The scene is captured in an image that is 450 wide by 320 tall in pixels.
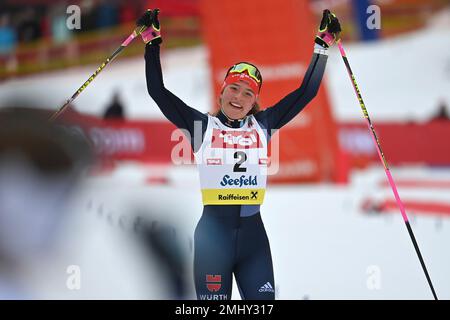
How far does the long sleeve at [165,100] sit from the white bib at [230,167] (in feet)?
0.25

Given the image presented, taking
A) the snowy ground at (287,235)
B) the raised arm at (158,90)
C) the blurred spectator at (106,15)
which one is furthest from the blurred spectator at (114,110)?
the raised arm at (158,90)

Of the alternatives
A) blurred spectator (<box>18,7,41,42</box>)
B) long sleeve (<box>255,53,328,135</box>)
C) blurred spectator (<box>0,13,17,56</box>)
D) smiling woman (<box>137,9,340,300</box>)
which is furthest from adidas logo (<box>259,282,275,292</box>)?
blurred spectator (<box>18,7,41,42</box>)

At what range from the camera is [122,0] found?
13.4 meters

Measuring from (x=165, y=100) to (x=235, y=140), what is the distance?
12.9 inches

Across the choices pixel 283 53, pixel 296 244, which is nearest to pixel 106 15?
pixel 283 53

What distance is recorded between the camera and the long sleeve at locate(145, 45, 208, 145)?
2865mm

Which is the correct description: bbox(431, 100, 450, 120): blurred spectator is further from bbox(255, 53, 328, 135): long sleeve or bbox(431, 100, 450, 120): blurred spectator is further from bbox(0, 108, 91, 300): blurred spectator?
bbox(255, 53, 328, 135): long sleeve

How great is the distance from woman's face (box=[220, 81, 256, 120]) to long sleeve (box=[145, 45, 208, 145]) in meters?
0.10

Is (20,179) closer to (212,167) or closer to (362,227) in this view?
(212,167)

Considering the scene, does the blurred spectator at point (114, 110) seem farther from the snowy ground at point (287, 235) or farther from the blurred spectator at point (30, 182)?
the blurred spectator at point (30, 182)

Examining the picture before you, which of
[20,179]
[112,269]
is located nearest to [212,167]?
[112,269]

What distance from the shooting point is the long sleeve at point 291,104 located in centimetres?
296

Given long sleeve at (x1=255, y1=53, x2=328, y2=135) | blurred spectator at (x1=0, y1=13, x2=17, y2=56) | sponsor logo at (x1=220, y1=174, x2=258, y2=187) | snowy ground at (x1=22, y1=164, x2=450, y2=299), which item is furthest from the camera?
blurred spectator at (x1=0, y1=13, x2=17, y2=56)

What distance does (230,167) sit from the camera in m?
2.86
